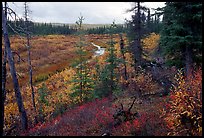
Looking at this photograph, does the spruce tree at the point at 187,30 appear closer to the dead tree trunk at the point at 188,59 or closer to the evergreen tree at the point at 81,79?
the dead tree trunk at the point at 188,59

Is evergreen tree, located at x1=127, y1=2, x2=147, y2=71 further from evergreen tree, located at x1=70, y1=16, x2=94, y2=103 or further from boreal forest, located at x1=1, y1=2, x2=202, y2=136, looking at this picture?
evergreen tree, located at x1=70, y1=16, x2=94, y2=103

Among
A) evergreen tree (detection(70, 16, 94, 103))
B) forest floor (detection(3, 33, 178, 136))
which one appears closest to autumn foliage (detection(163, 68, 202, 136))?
forest floor (detection(3, 33, 178, 136))

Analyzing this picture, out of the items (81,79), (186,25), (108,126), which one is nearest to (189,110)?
(108,126)

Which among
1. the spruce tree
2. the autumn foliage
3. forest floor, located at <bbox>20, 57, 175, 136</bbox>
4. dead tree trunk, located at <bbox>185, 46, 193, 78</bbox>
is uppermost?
the spruce tree

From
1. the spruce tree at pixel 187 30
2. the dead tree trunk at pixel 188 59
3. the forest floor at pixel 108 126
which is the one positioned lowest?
the forest floor at pixel 108 126

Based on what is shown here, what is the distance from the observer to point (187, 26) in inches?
545

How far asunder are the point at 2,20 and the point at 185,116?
8.85 metres

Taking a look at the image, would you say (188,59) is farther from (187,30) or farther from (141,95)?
(141,95)

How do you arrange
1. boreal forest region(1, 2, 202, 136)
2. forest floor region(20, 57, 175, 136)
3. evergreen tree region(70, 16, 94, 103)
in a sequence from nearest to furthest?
boreal forest region(1, 2, 202, 136) → forest floor region(20, 57, 175, 136) → evergreen tree region(70, 16, 94, 103)

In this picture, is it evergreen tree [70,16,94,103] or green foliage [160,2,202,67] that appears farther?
evergreen tree [70,16,94,103]

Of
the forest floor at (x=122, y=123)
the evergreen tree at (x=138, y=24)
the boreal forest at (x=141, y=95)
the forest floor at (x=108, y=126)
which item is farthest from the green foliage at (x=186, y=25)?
the evergreen tree at (x=138, y=24)

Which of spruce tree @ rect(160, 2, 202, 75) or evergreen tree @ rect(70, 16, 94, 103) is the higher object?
spruce tree @ rect(160, 2, 202, 75)

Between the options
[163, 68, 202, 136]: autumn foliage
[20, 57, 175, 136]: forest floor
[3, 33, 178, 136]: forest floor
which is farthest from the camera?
[3, 33, 178, 136]: forest floor

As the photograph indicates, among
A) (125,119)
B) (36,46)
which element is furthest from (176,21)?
(36,46)
